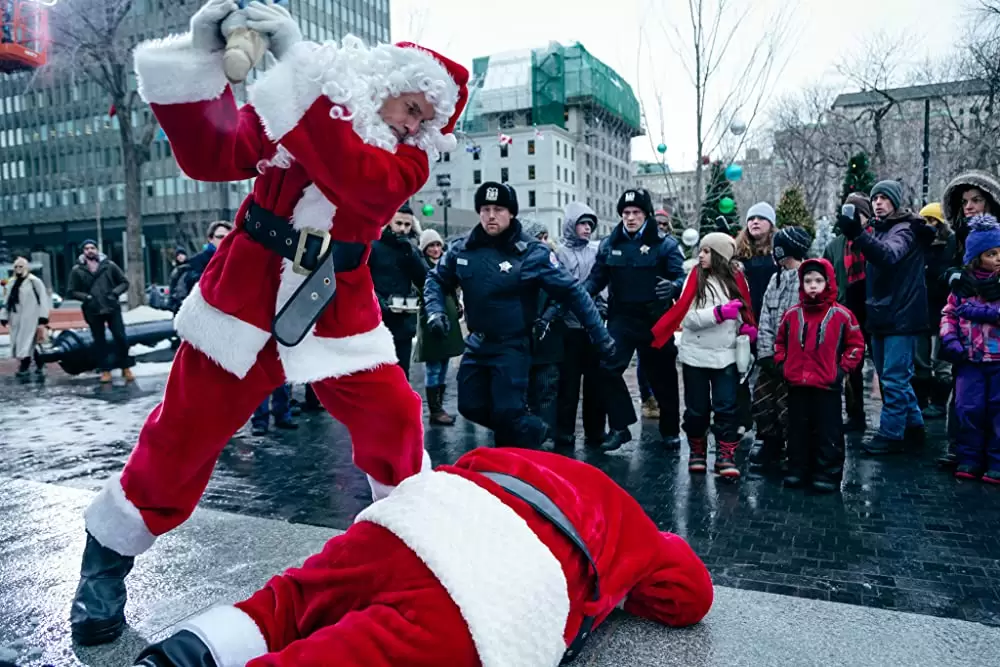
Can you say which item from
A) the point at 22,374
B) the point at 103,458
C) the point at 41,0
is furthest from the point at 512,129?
the point at 103,458

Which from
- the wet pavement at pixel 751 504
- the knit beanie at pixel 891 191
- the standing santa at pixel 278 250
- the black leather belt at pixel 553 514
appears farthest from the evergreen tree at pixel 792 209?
the black leather belt at pixel 553 514

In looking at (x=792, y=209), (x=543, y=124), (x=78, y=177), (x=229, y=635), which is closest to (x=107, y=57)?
(x=792, y=209)

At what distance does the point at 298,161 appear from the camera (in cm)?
237

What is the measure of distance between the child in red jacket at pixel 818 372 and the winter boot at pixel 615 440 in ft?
4.56

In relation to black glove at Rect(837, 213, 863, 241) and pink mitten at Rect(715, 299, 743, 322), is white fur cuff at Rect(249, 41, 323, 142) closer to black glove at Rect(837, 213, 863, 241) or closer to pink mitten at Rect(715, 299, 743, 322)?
pink mitten at Rect(715, 299, 743, 322)

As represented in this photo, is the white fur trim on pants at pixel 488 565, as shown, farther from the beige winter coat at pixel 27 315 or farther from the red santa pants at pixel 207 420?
the beige winter coat at pixel 27 315

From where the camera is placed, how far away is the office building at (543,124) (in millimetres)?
65750

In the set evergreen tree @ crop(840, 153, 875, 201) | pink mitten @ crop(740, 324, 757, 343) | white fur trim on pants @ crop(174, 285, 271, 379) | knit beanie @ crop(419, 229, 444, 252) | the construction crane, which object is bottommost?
pink mitten @ crop(740, 324, 757, 343)

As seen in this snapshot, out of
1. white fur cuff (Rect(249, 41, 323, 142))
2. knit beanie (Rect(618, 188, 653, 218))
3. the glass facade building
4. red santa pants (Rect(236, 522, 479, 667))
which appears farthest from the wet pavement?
the glass facade building

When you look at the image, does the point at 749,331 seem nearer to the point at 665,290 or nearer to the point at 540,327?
the point at 665,290

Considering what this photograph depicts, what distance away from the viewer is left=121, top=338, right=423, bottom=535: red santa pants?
2500mm

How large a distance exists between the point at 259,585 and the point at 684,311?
12.0ft

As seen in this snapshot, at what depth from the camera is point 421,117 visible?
264 centimetres

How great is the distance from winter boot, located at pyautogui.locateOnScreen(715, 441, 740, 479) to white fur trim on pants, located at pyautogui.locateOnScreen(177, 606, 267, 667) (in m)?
3.77
